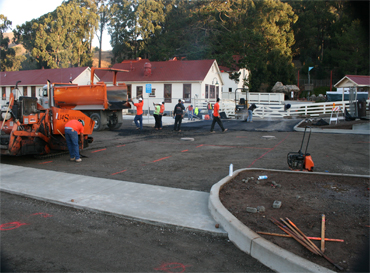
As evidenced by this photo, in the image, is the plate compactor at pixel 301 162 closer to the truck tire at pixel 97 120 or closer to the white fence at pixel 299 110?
the truck tire at pixel 97 120

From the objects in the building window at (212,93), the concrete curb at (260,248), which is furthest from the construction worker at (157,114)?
the building window at (212,93)

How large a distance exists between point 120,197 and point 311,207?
340 cm

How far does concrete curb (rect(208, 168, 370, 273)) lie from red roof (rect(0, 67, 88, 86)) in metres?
38.2

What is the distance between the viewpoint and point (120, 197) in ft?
20.4

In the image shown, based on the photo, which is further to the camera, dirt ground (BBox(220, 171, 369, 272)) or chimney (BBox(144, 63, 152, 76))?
chimney (BBox(144, 63, 152, 76))

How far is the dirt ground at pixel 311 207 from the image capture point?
3.94m

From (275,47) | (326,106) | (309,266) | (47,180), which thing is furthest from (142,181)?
(275,47)

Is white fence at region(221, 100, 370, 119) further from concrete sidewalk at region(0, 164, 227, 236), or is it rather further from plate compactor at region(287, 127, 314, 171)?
concrete sidewalk at region(0, 164, 227, 236)

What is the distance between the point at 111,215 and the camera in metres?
5.39

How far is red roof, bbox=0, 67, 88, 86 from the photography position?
132 feet

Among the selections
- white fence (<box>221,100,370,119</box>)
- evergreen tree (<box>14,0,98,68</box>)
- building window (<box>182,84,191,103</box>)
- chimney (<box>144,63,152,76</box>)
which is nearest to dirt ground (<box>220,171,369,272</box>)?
white fence (<box>221,100,370,119</box>)

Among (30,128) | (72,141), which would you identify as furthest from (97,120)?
(72,141)

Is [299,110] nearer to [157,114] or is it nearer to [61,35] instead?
[157,114]

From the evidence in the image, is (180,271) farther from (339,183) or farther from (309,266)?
(339,183)
